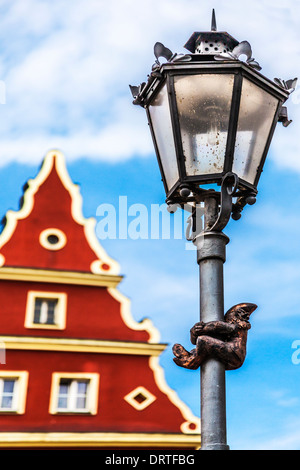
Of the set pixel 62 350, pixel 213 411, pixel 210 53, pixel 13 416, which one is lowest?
pixel 213 411

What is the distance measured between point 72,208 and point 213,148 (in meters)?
11.6

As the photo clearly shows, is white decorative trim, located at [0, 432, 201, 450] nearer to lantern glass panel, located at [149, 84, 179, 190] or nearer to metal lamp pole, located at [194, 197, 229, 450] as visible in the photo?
lantern glass panel, located at [149, 84, 179, 190]

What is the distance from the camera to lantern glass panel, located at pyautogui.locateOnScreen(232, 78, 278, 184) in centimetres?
300

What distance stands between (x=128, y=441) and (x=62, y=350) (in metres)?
2.08

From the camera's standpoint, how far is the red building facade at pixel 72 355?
1227cm

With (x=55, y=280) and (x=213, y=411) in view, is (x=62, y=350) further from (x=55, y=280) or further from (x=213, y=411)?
(x=213, y=411)

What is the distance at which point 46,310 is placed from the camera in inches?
518

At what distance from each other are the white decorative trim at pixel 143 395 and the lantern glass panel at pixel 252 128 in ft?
33.9

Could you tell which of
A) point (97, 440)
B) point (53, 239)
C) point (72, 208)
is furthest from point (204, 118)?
point (72, 208)

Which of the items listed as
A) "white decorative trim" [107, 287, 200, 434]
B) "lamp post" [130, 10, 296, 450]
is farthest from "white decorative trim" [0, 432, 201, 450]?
"lamp post" [130, 10, 296, 450]

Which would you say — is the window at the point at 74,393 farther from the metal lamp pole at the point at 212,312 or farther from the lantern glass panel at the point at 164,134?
the metal lamp pole at the point at 212,312

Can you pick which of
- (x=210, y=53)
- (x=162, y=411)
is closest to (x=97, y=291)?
(x=162, y=411)

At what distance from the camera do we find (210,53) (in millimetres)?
3111

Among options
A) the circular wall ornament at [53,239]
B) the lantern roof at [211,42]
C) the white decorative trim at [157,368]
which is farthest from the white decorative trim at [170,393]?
the lantern roof at [211,42]
